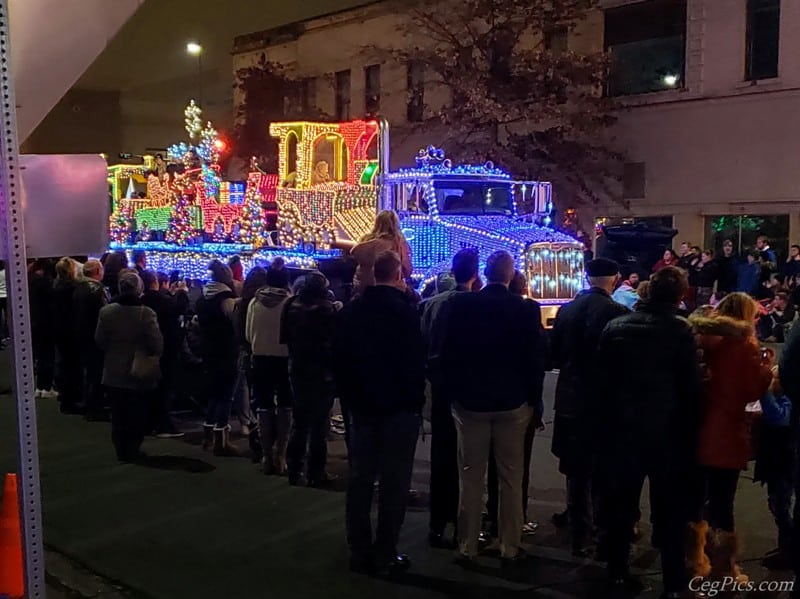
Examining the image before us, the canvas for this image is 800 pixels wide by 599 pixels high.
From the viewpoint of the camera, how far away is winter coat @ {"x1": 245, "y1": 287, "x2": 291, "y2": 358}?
7.70 m

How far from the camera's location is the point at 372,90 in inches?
1181

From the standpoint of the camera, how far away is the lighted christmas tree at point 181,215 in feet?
63.6

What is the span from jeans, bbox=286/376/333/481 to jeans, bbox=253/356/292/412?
14.3 inches

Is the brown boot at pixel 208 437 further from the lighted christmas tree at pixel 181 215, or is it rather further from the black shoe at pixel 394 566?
the lighted christmas tree at pixel 181 215

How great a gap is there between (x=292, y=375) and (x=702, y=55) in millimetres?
18339

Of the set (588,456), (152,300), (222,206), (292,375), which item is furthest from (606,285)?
(222,206)

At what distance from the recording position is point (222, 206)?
18406mm

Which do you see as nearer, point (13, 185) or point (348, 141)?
point (13, 185)

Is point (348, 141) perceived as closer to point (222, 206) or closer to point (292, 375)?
point (222, 206)

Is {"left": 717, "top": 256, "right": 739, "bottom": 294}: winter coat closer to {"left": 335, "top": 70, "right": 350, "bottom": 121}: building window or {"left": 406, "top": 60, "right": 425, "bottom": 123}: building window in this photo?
{"left": 406, "top": 60, "right": 425, "bottom": 123}: building window

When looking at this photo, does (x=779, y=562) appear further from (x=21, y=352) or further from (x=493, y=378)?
(x=21, y=352)

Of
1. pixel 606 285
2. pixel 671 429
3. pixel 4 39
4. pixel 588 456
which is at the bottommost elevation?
pixel 588 456

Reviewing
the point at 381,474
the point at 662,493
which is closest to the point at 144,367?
the point at 381,474

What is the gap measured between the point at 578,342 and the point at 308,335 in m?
2.29
